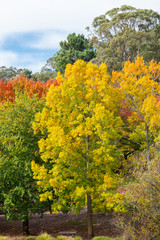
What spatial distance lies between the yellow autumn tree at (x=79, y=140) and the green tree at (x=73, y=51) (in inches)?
1416

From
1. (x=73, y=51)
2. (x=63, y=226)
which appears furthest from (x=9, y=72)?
(x=63, y=226)

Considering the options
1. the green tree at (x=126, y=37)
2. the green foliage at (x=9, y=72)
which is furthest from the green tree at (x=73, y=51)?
the green foliage at (x=9, y=72)

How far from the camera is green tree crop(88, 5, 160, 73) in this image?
148 ft

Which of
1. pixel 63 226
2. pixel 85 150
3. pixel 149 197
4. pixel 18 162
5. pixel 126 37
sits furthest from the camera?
pixel 126 37

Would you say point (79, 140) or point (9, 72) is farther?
point (9, 72)

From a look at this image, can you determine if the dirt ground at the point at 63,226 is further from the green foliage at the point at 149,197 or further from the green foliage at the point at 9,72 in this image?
the green foliage at the point at 9,72

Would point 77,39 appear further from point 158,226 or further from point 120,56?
point 158,226

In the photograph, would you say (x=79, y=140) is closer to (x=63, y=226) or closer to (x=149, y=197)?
(x=149, y=197)

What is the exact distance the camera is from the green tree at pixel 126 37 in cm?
4503

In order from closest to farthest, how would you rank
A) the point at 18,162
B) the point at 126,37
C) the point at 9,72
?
the point at 18,162 → the point at 126,37 → the point at 9,72

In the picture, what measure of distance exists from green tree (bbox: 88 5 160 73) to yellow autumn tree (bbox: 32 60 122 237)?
30.2 metres

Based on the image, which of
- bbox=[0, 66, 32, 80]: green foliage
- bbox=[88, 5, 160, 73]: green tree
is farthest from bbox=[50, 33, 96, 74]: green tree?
bbox=[0, 66, 32, 80]: green foliage

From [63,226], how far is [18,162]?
612 cm

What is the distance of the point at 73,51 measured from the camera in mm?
51344
